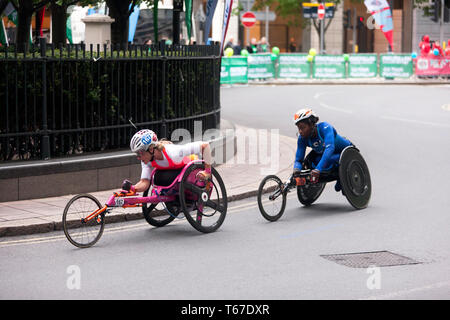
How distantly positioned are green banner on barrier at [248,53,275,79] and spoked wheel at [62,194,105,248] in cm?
2850

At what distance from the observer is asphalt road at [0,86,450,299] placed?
271 inches

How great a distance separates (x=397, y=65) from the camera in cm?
3872

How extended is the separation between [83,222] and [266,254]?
5.79 ft

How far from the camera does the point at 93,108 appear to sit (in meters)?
11.8

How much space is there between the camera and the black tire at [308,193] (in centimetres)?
1102

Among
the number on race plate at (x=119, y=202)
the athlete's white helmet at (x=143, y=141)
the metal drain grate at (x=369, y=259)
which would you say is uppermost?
the athlete's white helmet at (x=143, y=141)

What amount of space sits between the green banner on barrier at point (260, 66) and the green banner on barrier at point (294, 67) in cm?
57

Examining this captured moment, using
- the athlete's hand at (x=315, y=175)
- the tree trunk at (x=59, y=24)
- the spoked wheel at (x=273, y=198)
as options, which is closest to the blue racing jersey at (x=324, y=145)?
the athlete's hand at (x=315, y=175)

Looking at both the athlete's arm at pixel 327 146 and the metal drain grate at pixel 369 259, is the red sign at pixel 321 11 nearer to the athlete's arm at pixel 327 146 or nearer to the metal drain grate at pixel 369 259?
the athlete's arm at pixel 327 146

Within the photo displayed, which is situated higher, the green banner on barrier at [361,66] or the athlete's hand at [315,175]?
the green banner on barrier at [361,66]
